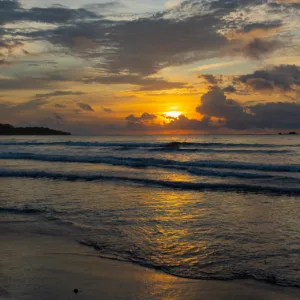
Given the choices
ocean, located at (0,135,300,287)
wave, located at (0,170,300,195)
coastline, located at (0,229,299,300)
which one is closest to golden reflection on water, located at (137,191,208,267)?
ocean, located at (0,135,300,287)

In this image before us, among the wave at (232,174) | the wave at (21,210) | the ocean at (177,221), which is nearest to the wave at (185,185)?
the ocean at (177,221)

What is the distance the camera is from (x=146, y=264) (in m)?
6.38

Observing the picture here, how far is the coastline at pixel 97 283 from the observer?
201 inches

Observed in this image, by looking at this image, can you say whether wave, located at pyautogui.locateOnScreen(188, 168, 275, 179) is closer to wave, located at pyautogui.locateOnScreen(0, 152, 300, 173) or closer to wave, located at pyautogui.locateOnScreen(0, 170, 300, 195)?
wave, located at pyautogui.locateOnScreen(0, 152, 300, 173)

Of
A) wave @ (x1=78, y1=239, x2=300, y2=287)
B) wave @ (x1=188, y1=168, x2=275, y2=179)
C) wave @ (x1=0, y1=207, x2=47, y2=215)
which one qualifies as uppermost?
wave @ (x1=188, y1=168, x2=275, y2=179)

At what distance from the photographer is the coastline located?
16.8 feet

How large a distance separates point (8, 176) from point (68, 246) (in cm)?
1445

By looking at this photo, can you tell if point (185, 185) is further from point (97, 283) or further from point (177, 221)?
point (97, 283)

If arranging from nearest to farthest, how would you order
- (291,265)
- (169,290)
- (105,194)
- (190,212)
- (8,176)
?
1. (169,290)
2. (291,265)
3. (190,212)
4. (105,194)
5. (8,176)

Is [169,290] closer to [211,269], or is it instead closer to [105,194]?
[211,269]

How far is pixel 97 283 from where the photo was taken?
5520 millimetres

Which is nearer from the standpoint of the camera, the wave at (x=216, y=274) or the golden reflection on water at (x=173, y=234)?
the wave at (x=216, y=274)

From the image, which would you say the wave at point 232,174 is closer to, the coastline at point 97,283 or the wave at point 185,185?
the wave at point 185,185

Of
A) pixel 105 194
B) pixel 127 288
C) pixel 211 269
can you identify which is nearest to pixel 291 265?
pixel 211 269
